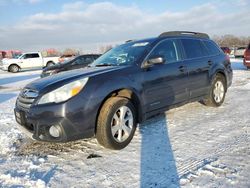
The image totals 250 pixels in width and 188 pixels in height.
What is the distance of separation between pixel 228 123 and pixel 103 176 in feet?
9.62

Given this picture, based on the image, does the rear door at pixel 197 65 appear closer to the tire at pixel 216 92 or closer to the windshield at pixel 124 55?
the tire at pixel 216 92

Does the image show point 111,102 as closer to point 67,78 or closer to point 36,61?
point 67,78

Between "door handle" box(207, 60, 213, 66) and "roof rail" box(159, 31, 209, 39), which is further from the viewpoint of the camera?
"door handle" box(207, 60, 213, 66)

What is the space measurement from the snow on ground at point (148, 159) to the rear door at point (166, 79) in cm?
52

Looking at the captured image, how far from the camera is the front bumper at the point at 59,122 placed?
12.5 feet

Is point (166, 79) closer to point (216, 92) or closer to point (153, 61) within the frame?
point (153, 61)

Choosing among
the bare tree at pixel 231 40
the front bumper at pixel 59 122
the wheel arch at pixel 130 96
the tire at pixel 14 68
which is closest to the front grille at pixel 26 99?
the front bumper at pixel 59 122

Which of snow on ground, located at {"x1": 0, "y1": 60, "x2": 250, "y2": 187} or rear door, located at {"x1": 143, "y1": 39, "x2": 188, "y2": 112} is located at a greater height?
rear door, located at {"x1": 143, "y1": 39, "x2": 188, "y2": 112}

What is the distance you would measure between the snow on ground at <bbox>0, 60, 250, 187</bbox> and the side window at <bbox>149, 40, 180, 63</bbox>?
122 centimetres

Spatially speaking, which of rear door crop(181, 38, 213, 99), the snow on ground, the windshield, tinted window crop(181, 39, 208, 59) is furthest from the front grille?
tinted window crop(181, 39, 208, 59)

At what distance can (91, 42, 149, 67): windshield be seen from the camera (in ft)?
16.1

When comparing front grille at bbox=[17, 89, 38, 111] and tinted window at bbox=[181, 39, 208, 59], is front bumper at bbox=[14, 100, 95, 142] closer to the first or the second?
front grille at bbox=[17, 89, 38, 111]

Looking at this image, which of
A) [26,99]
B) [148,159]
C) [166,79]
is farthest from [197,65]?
[26,99]

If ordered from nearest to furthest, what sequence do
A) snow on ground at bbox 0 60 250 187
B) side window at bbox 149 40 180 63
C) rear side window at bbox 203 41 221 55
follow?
snow on ground at bbox 0 60 250 187 < side window at bbox 149 40 180 63 < rear side window at bbox 203 41 221 55
